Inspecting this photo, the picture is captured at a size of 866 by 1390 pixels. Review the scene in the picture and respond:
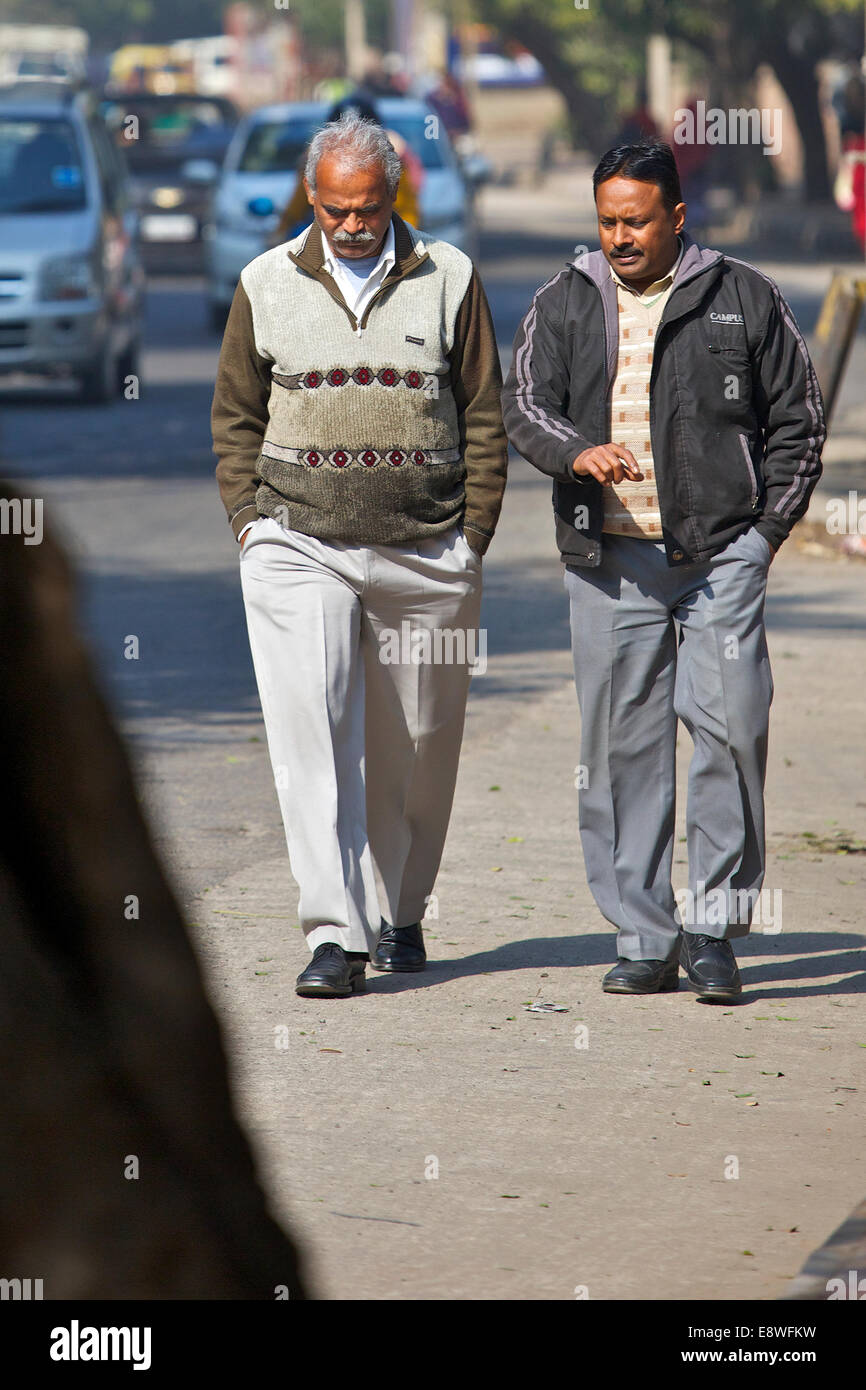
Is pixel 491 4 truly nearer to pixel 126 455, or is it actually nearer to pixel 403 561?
pixel 126 455

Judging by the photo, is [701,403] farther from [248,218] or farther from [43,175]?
[248,218]

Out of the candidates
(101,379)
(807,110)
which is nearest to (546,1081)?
(101,379)

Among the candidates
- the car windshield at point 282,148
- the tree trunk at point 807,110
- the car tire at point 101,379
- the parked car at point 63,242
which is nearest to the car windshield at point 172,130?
the car windshield at point 282,148

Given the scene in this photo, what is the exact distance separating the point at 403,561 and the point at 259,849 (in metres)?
1.73

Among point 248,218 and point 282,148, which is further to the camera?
point 282,148

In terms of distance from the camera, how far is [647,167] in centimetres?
518

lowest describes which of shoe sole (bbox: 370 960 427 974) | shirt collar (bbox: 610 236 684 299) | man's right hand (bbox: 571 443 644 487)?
shoe sole (bbox: 370 960 427 974)

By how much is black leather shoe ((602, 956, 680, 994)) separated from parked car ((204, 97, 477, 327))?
654 inches

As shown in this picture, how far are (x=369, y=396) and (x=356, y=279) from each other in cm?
27

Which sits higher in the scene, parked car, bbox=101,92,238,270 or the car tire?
the car tire

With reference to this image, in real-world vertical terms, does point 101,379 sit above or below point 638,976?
below

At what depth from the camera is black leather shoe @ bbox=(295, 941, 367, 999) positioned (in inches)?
211

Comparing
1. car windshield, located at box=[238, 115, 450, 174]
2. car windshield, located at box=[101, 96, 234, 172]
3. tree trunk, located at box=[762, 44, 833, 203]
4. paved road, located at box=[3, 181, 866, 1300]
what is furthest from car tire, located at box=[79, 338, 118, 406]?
tree trunk, located at box=[762, 44, 833, 203]

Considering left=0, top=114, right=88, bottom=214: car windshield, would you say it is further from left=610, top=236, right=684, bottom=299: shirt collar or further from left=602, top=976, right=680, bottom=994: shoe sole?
left=602, top=976, right=680, bottom=994: shoe sole
